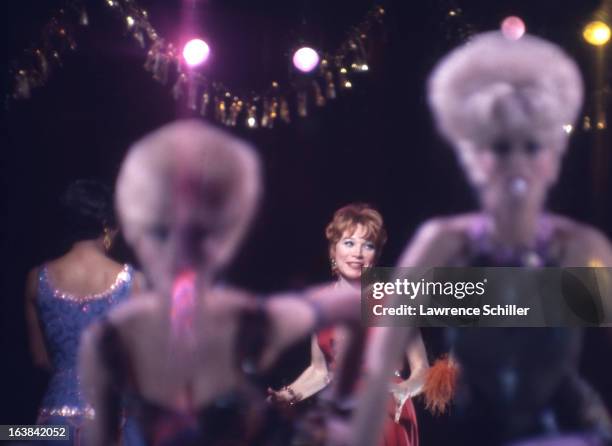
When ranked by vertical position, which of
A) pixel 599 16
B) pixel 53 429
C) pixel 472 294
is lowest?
pixel 53 429

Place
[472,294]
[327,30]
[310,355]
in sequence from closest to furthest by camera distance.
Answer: [472,294] < [310,355] < [327,30]

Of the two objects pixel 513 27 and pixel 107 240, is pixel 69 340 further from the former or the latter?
pixel 513 27

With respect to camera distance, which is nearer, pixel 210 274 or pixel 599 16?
pixel 210 274

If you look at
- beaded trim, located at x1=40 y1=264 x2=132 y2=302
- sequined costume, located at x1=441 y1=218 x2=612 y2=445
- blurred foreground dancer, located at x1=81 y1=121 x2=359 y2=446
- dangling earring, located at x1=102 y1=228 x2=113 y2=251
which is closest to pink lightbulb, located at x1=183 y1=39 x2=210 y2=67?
blurred foreground dancer, located at x1=81 y1=121 x2=359 y2=446

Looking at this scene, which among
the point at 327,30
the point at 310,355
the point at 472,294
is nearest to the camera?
the point at 472,294

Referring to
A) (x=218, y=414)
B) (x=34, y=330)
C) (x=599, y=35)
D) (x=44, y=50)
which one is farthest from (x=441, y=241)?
(x=44, y=50)

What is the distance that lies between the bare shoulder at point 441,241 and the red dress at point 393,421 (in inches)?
18.5

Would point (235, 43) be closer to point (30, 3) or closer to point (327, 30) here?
point (327, 30)

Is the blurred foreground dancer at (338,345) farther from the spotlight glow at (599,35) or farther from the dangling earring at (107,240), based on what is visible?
the spotlight glow at (599,35)

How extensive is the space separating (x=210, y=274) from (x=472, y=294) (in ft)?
2.89

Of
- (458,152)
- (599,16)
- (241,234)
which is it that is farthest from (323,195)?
(599,16)

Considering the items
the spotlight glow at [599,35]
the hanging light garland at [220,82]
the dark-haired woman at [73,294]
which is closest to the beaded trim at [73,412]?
the dark-haired woman at [73,294]

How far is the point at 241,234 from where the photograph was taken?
8.46 feet

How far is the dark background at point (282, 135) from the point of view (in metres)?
2.58
